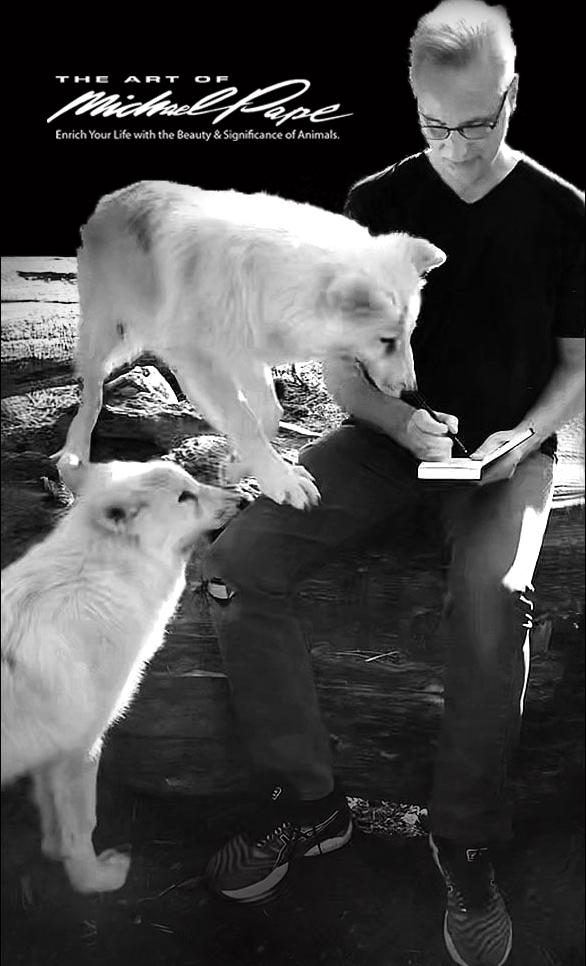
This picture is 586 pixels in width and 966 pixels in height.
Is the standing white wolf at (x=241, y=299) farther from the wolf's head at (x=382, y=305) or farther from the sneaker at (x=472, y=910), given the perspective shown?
the sneaker at (x=472, y=910)

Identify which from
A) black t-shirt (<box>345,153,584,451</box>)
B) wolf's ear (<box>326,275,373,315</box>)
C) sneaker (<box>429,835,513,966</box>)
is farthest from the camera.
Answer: sneaker (<box>429,835,513,966</box>)

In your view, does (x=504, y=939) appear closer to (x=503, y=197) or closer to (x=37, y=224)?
(x=503, y=197)

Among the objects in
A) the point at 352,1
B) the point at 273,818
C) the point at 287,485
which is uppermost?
the point at 352,1

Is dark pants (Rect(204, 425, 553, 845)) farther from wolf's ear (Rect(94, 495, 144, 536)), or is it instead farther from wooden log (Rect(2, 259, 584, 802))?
wolf's ear (Rect(94, 495, 144, 536))

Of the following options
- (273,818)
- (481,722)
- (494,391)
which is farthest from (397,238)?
(273,818)

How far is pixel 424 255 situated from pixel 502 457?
15.4 inches

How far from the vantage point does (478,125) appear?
1997 mm

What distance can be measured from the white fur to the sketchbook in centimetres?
36

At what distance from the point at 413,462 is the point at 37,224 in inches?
31.2

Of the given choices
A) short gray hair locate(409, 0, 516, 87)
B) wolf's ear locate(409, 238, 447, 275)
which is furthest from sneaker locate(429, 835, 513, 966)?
short gray hair locate(409, 0, 516, 87)

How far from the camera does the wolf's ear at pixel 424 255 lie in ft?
6.53

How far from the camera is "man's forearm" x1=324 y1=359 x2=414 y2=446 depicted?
2.01 meters

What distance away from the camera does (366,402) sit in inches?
80.4

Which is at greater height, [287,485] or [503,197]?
[503,197]
